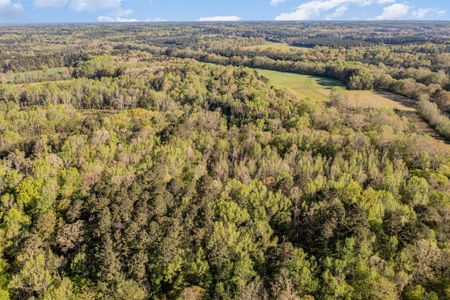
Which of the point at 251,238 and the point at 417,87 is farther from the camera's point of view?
the point at 417,87

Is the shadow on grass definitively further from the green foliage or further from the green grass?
the green foliage

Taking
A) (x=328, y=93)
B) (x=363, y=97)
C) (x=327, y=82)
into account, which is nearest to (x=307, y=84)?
(x=327, y=82)

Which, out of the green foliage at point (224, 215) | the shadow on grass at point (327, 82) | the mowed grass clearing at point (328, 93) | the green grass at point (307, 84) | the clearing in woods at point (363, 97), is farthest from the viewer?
the shadow on grass at point (327, 82)

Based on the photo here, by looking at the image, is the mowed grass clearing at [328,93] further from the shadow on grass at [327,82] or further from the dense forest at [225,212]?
the dense forest at [225,212]

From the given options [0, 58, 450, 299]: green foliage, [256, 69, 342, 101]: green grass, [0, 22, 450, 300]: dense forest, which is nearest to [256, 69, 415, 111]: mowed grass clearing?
[256, 69, 342, 101]: green grass

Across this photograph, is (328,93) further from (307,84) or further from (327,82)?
(327,82)

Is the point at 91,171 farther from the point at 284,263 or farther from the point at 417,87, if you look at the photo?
the point at 417,87

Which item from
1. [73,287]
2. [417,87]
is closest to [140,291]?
[73,287]

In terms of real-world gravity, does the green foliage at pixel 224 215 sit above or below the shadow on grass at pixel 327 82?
below

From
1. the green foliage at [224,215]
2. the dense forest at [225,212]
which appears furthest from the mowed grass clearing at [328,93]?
the green foliage at [224,215]
